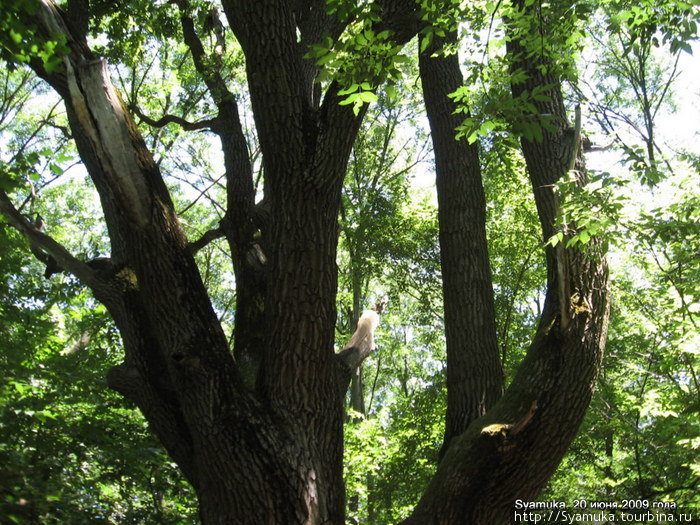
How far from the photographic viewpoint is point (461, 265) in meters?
4.66

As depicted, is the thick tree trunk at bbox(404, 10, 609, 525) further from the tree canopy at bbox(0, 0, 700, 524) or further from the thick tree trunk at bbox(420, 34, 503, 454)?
the thick tree trunk at bbox(420, 34, 503, 454)

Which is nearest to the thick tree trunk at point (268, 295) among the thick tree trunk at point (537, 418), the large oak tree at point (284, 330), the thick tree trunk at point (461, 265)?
the large oak tree at point (284, 330)

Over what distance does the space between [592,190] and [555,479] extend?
271 inches

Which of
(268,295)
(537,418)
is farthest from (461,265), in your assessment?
(268,295)

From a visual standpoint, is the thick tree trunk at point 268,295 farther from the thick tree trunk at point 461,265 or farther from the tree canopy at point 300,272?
the thick tree trunk at point 461,265

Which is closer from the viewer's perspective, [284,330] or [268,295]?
[284,330]

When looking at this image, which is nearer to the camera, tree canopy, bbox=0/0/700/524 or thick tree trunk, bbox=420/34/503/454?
tree canopy, bbox=0/0/700/524

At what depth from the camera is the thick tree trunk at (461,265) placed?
425cm

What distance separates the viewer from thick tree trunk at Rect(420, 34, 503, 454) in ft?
13.9

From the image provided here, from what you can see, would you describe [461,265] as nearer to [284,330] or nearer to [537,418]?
[537,418]

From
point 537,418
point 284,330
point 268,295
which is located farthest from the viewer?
point 268,295

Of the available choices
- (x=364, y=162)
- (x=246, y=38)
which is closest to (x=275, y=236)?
(x=246, y=38)

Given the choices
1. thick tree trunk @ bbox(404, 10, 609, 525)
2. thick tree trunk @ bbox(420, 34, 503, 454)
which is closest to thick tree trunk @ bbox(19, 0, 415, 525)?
thick tree trunk @ bbox(404, 10, 609, 525)

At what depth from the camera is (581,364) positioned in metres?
3.21
